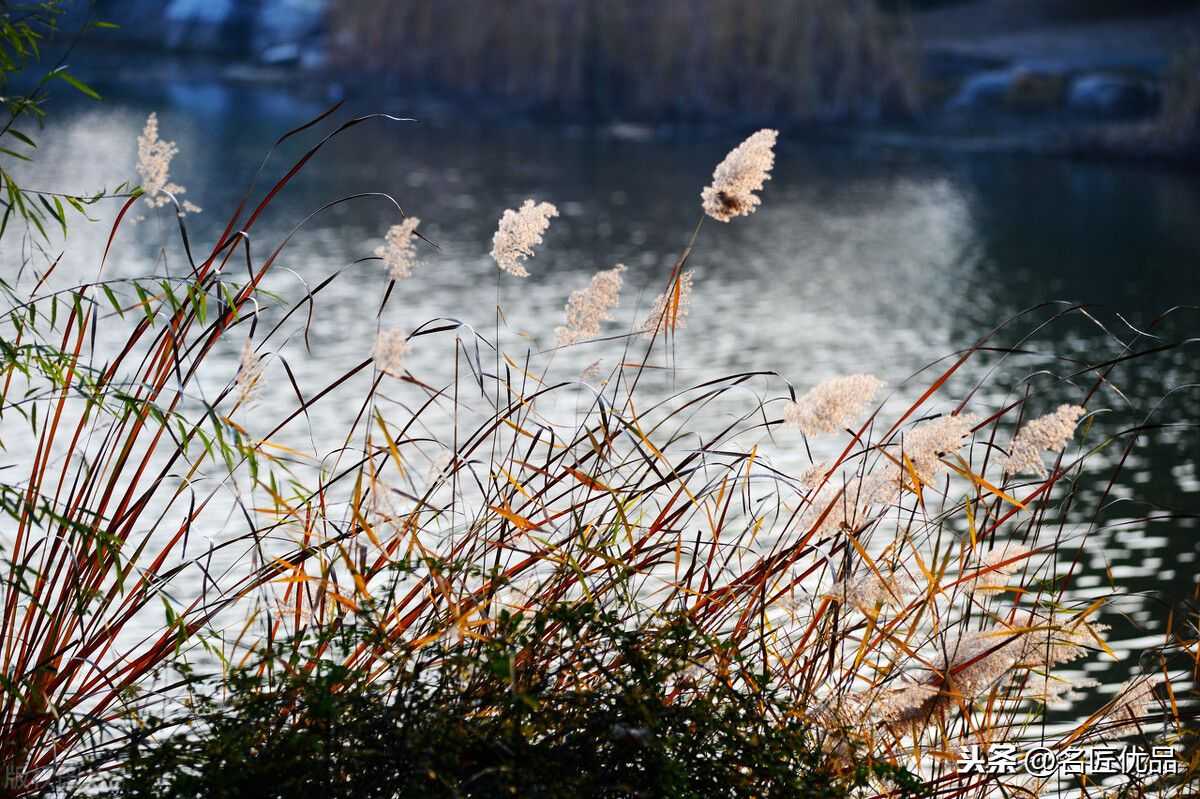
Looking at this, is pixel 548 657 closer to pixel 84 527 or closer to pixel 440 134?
pixel 84 527

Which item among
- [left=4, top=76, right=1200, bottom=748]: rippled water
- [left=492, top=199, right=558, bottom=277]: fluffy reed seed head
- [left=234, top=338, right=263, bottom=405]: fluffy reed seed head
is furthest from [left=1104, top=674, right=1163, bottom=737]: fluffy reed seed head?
[left=4, top=76, right=1200, bottom=748]: rippled water

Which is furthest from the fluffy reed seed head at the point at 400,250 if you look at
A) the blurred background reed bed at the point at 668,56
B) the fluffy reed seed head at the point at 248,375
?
the blurred background reed bed at the point at 668,56

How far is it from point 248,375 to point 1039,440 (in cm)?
118

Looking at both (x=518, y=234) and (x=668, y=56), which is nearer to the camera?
(x=518, y=234)

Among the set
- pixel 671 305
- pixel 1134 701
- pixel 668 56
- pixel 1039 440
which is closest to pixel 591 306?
pixel 671 305

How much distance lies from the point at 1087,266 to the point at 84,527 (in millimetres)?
10827

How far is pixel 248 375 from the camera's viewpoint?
7.20 ft

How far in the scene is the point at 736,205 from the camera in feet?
7.73

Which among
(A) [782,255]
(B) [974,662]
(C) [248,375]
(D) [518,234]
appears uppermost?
(A) [782,255]

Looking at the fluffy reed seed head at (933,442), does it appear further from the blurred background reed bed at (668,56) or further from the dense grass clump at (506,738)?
the blurred background reed bed at (668,56)

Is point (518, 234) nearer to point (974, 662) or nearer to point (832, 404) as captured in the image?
point (832, 404)

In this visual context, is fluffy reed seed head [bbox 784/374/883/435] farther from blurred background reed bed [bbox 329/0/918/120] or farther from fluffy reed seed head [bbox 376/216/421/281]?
blurred background reed bed [bbox 329/0/918/120]

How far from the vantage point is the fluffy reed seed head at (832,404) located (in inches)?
83.4

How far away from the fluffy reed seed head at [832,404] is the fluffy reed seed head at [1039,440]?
253 mm
